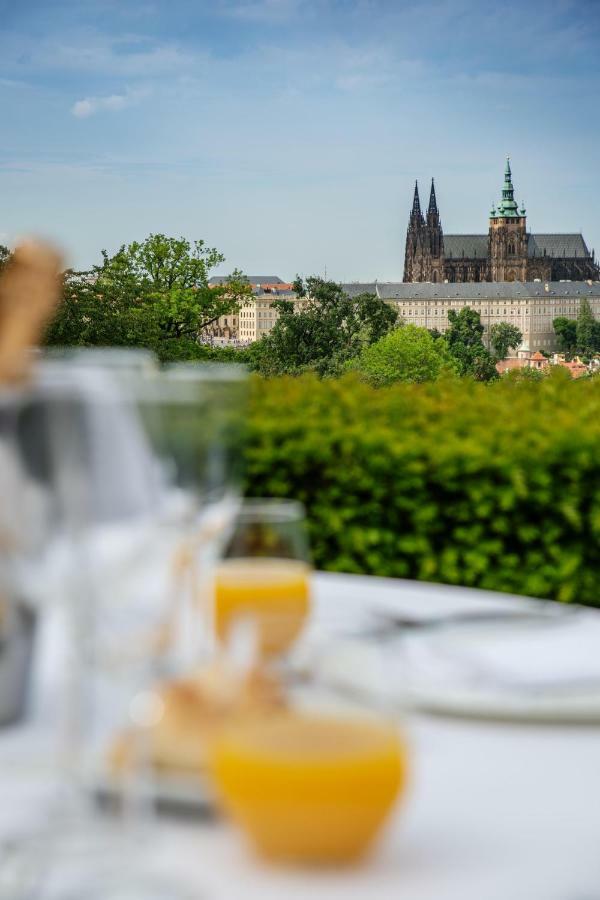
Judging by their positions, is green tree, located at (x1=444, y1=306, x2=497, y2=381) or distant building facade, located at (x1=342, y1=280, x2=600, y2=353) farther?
distant building facade, located at (x1=342, y1=280, x2=600, y2=353)

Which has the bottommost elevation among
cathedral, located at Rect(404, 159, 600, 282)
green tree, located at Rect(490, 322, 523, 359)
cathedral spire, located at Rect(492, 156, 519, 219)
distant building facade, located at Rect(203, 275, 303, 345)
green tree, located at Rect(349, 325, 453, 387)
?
green tree, located at Rect(349, 325, 453, 387)

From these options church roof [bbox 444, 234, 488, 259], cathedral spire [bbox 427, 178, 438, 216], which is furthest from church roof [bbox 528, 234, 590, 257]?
cathedral spire [bbox 427, 178, 438, 216]

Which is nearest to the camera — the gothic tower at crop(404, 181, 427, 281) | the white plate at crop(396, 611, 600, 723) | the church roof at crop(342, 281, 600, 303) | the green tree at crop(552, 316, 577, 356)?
the white plate at crop(396, 611, 600, 723)

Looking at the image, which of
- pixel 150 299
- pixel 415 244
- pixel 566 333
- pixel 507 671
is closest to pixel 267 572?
pixel 507 671

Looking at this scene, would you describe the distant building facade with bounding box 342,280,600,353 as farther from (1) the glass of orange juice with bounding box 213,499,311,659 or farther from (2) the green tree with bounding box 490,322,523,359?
(1) the glass of orange juice with bounding box 213,499,311,659

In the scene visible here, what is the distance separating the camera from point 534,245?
136 metres

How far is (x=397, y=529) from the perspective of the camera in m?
3.66

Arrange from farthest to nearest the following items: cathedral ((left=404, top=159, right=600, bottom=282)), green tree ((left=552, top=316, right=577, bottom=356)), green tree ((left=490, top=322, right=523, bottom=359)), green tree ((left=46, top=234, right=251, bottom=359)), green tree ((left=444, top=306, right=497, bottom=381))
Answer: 1. cathedral ((left=404, top=159, right=600, bottom=282))
2. green tree ((left=552, top=316, right=577, bottom=356))
3. green tree ((left=490, top=322, right=523, bottom=359))
4. green tree ((left=444, top=306, right=497, bottom=381))
5. green tree ((left=46, top=234, right=251, bottom=359))

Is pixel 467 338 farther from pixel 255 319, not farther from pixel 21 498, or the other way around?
pixel 21 498

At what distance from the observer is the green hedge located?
3449 millimetres

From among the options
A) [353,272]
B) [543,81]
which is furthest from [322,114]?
[543,81]

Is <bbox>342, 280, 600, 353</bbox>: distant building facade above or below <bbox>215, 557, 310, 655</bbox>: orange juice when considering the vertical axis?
above

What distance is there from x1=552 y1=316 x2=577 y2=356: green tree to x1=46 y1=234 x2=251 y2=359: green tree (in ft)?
249

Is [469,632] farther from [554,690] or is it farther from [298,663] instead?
[298,663]
